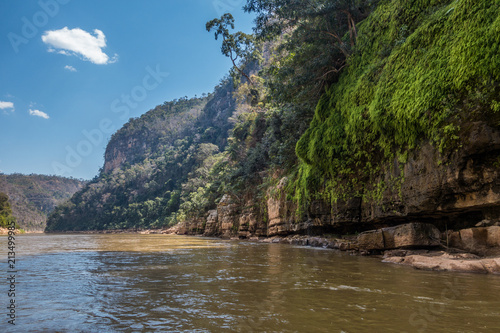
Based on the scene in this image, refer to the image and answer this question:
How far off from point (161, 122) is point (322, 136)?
111 m

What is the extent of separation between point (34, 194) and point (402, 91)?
143701mm

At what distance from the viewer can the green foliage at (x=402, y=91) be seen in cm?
729

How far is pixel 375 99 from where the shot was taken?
35.8 ft

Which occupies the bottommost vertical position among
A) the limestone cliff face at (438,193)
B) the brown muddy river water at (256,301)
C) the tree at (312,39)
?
the brown muddy river water at (256,301)

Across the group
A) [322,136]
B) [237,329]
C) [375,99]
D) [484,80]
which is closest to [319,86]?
[322,136]

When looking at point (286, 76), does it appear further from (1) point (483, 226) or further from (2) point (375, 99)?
(1) point (483, 226)

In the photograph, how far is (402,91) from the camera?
9.47 meters

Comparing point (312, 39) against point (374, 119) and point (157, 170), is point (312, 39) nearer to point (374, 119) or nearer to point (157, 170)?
point (374, 119)

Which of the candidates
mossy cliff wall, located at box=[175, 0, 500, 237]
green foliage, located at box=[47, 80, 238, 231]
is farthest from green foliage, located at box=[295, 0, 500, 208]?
green foliage, located at box=[47, 80, 238, 231]

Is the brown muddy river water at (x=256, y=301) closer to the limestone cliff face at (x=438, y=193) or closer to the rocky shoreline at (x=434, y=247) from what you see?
the rocky shoreline at (x=434, y=247)

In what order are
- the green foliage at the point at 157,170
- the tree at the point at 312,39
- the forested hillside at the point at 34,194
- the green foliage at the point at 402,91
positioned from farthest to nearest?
the forested hillside at the point at 34,194, the green foliage at the point at 157,170, the tree at the point at 312,39, the green foliage at the point at 402,91

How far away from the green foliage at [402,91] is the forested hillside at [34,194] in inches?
3927
